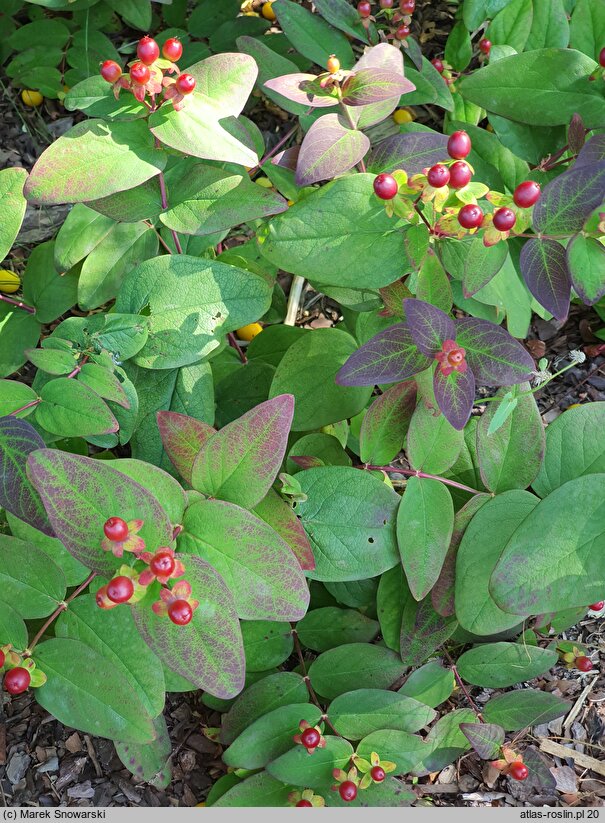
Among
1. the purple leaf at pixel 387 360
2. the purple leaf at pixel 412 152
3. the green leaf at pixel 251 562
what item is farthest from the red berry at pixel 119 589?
the purple leaf at pixel 412 152

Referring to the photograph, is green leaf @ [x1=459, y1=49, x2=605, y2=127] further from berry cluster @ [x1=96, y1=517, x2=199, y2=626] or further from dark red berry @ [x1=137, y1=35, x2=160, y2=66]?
berry cluster @ [x1=96, y1=517, x2=199, y2=626]

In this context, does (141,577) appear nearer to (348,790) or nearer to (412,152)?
(348,790)

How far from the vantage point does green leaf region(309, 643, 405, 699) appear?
1277 mm

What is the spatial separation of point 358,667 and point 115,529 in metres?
0.69

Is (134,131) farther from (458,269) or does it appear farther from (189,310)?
(458,269)

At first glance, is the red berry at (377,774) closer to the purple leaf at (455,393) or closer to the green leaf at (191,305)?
the purple leaf at (455,393)

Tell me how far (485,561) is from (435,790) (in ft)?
1.93

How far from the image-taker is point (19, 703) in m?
1.44

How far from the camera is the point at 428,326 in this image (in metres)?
0.96

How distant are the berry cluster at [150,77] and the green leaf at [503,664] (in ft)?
3.58

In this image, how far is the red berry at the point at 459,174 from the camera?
881mm

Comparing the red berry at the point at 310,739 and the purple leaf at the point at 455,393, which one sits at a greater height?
the purple leaf at the point at 455,393

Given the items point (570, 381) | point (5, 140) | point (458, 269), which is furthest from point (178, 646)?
point (5, 140)

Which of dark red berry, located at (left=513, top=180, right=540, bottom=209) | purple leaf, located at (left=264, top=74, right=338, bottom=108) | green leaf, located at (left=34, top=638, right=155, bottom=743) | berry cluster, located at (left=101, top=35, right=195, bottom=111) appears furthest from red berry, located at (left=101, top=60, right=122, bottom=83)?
green leaf, located at (left=34, top=638, right=155, bottom=743)
